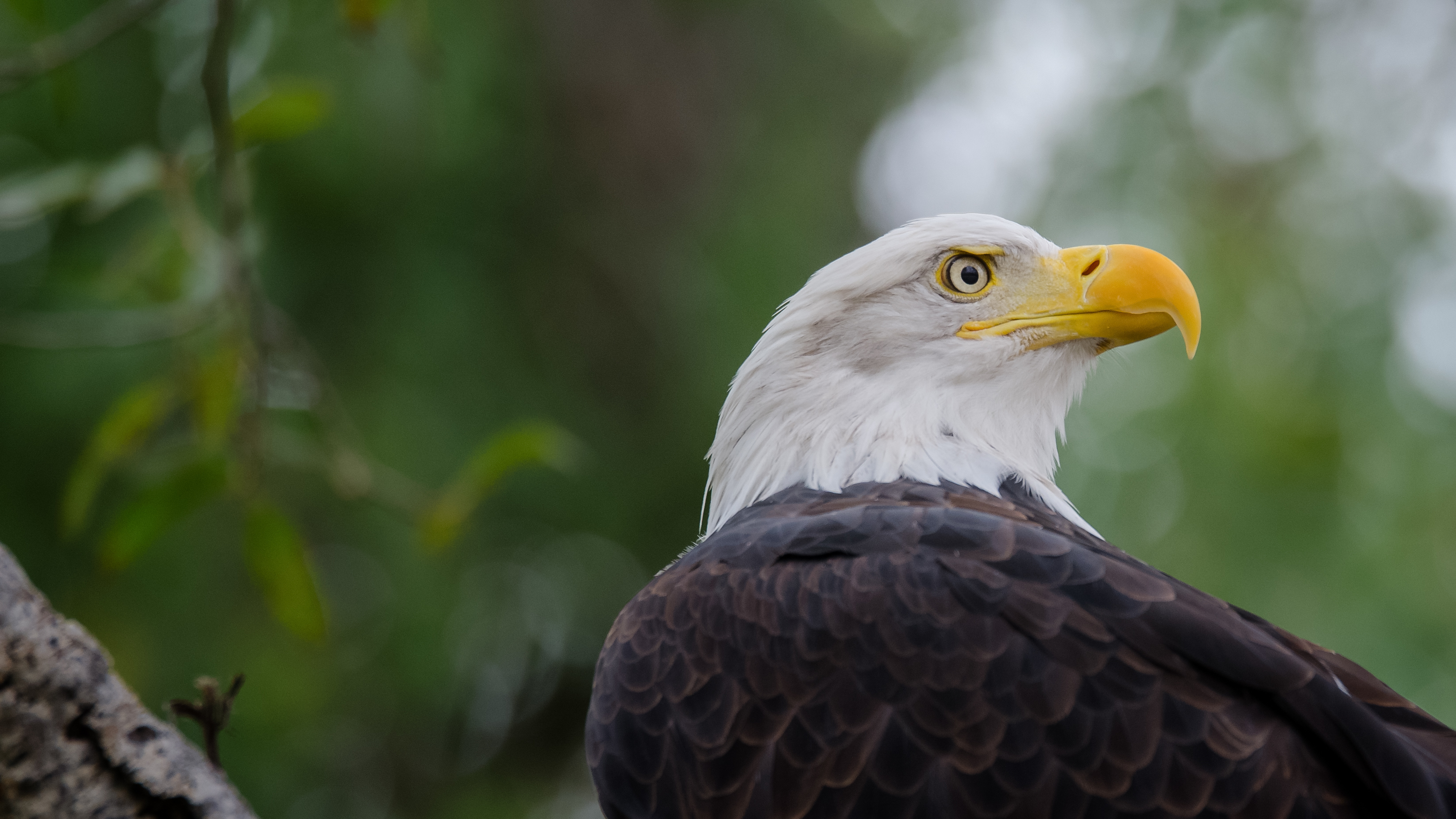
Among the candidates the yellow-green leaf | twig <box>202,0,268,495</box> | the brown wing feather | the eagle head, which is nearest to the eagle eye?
the eagle head

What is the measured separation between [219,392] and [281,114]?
72 centimetres

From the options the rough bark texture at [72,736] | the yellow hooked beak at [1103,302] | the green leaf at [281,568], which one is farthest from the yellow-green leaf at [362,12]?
the yellow hooked beak at [1103,302]

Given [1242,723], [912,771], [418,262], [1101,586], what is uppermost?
[418,262]

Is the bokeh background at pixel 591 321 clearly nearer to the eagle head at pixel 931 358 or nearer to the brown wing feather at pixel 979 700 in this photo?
the eagle head at pixel 931 358

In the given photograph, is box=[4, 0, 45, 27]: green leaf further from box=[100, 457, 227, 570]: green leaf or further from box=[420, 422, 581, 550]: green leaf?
box=[420, 422, 581, 550]: green leaf

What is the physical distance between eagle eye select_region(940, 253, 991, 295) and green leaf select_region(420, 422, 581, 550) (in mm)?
1349

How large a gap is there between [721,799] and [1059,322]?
1922 mm

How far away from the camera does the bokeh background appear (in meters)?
5.28

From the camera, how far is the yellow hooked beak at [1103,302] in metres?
3.36

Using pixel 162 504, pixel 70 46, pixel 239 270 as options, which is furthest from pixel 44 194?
pixel 162 504

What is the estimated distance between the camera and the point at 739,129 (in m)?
7.71

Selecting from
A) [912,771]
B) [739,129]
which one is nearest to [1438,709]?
[912,771]

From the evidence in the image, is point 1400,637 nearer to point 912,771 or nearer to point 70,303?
point 912,771

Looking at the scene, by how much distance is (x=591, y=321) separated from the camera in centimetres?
698
